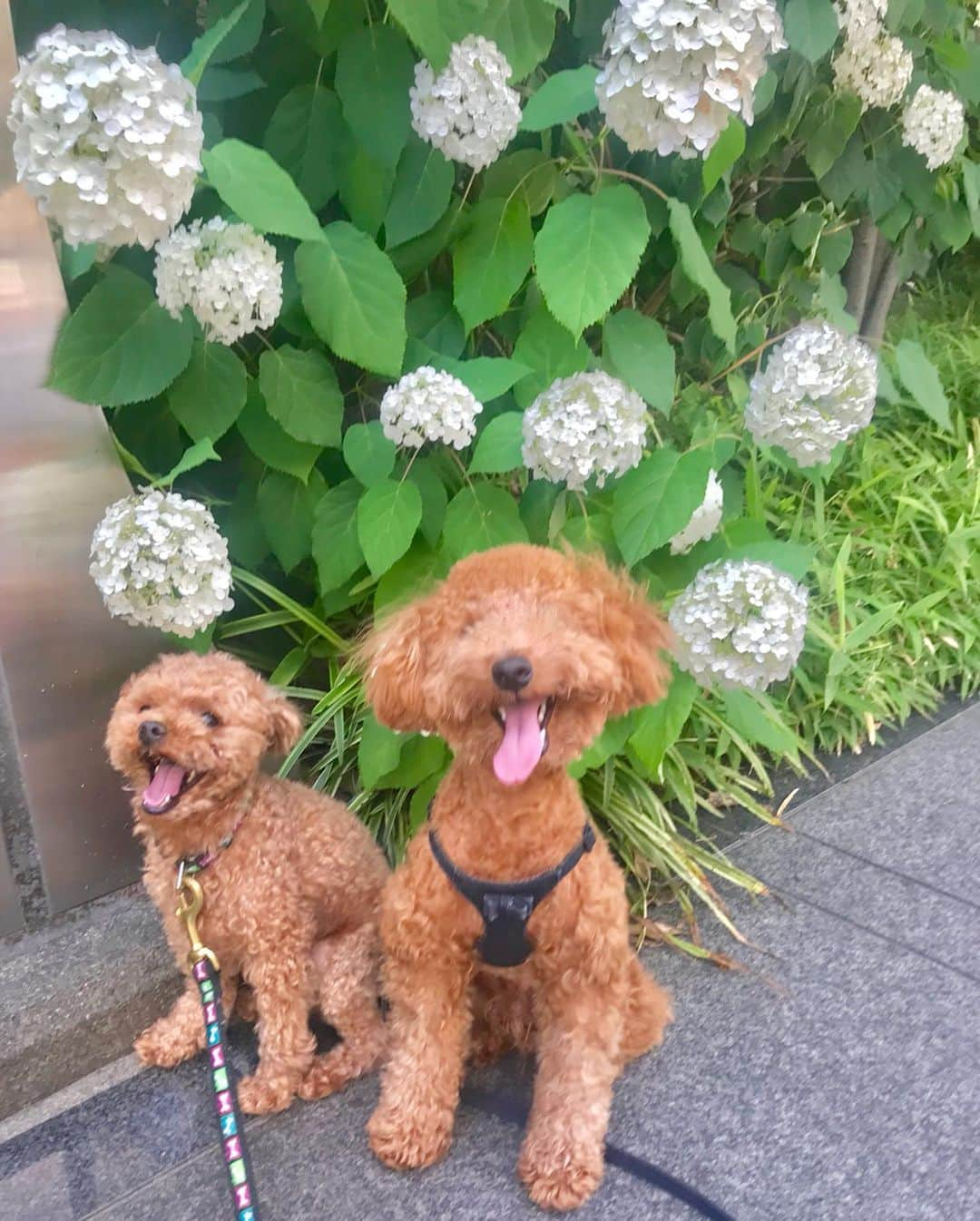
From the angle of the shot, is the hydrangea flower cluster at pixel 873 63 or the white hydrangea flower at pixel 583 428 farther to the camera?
the hydrangea flower cluster at pixel 873 63

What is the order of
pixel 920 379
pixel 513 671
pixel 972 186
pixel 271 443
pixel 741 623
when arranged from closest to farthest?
pixel 513 671, pixel 741 623, pixel 271 443, pixel 920 379, pixel 972 186

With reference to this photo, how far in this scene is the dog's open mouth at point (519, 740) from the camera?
1.20 metres

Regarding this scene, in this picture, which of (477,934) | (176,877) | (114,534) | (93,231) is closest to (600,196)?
(93,231)

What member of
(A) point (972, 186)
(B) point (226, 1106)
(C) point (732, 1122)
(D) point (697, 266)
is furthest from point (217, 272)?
(A) point (972, 186)

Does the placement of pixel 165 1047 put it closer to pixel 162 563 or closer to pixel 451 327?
pixel 162 563

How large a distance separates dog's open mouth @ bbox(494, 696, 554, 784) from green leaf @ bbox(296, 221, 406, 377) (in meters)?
0.68

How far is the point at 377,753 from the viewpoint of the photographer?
1.75 meters

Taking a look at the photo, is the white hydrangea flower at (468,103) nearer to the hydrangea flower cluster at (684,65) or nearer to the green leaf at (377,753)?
the hydrangea flower cluster at (684,65)

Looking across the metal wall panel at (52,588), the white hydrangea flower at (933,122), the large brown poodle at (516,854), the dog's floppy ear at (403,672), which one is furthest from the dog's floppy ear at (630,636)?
the white hydrangea flower at (933,122)

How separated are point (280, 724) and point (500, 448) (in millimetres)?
592

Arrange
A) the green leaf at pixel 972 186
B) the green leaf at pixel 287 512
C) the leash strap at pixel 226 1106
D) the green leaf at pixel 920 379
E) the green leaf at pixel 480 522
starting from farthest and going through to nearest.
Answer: the green leaf at pixel 972 186 → the green leaf at pixel 920 379 → the green leaf at pixel 287 512 → the green leaf at pixel 480 522 → the leash strap at pixel 226 1106

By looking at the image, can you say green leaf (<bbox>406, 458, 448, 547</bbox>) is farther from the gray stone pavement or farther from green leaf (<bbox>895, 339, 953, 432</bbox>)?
green leaf (<bbox>895, 339, 953, 432</bbox>)

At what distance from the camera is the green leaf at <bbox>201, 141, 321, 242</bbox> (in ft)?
4.30

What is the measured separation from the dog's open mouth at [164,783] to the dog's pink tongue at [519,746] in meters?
0.48
